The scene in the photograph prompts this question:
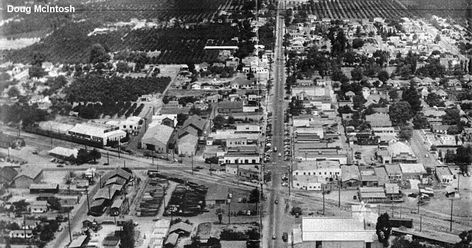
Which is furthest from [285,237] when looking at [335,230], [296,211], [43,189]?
[43,189]

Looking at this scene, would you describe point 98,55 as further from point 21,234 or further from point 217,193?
point 21,234

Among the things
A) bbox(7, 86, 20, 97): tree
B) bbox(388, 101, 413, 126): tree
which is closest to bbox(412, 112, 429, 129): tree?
bbox(388, 101, 413, 126): tree

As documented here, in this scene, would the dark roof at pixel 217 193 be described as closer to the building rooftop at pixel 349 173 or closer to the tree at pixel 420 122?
the building rooftop at pixel 349 173

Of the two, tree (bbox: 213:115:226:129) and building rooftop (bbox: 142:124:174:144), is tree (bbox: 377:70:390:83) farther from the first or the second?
building rooftop (bbox: 142:124:174:144)

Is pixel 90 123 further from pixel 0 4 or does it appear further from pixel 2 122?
pixel 0 4

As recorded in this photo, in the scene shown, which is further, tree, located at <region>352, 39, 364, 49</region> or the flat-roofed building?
tree, located at <region>352, 39, 364, 49</region>
